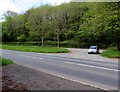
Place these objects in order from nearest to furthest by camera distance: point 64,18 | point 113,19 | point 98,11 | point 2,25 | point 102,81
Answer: point 102,81
point 113,19
point 98,11
point 64,18
point 2,25

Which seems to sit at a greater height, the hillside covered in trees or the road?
the hillside covered in trees

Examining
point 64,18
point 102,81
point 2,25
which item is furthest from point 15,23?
point 102,81

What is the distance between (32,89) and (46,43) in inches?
2425

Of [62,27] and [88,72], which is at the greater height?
[62,27]

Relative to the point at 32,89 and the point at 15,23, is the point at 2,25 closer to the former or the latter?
the point at 15,23

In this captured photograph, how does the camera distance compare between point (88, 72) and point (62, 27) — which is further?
point (62, 27)

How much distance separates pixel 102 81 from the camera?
38.8 feet

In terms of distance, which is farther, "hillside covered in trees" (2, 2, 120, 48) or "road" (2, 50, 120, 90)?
"hillside covered in trees" (2, 2, 120, 48)

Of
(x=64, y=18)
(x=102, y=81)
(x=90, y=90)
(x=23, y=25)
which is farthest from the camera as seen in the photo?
(x=23, y=25)

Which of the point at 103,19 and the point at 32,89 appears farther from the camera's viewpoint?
the point at 103,19

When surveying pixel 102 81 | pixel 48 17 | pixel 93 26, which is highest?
pixel 48 17

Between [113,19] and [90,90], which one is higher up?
[113,19]

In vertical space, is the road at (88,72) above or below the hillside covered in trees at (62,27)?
below

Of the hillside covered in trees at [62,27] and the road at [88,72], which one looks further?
the hillside covered in trees at [62,27]
